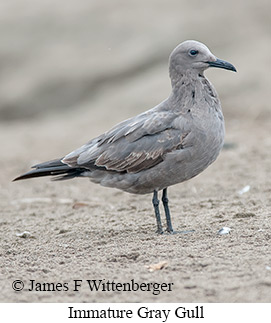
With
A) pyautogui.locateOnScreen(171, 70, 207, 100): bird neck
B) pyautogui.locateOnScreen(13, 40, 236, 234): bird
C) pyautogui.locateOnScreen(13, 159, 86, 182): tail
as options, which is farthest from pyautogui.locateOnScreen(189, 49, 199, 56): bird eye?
pyautogui.locateOnScreen(13, 159, 86, 182): tail

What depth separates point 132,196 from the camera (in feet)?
24.1

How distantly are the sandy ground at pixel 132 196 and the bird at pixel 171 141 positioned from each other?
47cm

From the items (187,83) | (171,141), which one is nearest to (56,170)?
(171,141)

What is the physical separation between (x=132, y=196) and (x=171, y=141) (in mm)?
2153

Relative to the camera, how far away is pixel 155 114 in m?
5.53

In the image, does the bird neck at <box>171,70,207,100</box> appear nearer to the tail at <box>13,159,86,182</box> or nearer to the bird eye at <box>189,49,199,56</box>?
the bird eye at <box>189,49,199,56</box>

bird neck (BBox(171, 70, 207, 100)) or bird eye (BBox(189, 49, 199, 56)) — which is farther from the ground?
bird eye (BBox(189, 49, 199, 56))

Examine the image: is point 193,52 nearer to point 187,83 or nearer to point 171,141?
point 187,83

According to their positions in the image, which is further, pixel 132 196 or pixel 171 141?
pixel 132 196

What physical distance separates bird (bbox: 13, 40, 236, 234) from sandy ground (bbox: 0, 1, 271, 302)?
474 mm

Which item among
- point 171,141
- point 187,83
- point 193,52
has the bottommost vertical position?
point 171,141

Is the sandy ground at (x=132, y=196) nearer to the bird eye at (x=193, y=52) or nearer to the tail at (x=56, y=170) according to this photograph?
the tail at (x=56, y=170)

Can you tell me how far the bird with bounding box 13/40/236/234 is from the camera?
527cm

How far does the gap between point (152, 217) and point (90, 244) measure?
1159 mm
